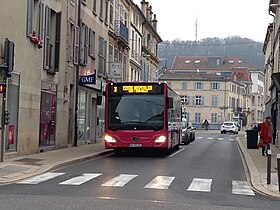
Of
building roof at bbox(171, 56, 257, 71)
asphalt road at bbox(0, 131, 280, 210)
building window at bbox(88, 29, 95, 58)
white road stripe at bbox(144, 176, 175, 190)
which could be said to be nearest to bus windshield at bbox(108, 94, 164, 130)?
asphalt road at bbox(0, 131, 280, 210)

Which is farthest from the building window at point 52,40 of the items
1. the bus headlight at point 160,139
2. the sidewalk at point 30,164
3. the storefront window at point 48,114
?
the bus headlight at point 160,139

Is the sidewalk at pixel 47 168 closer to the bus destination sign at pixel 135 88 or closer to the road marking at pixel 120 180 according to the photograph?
the road marking at pixel 120 180

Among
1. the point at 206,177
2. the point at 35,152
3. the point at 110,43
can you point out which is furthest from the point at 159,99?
the point at 110,43

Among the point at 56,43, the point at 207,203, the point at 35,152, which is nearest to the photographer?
the point at 207,203

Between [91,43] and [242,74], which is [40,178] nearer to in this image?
[91,43]

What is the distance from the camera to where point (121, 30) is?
39406 millimetres

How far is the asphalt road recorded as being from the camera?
1042 centimetres

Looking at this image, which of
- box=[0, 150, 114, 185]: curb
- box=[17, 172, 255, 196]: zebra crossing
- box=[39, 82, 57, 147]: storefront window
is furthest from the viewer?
box=[39, 82, 57, 147]: storefront window

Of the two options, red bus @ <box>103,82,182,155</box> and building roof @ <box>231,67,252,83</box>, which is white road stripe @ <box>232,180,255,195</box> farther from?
building roof @ <box>231,67,252,83</box>

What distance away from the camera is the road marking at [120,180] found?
525 inches

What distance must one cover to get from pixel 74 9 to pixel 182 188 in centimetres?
1637

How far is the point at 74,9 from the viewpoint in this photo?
27.5 m

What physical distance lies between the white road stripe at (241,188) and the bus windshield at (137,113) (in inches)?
288

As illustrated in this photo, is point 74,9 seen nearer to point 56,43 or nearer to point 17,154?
point 56,43
